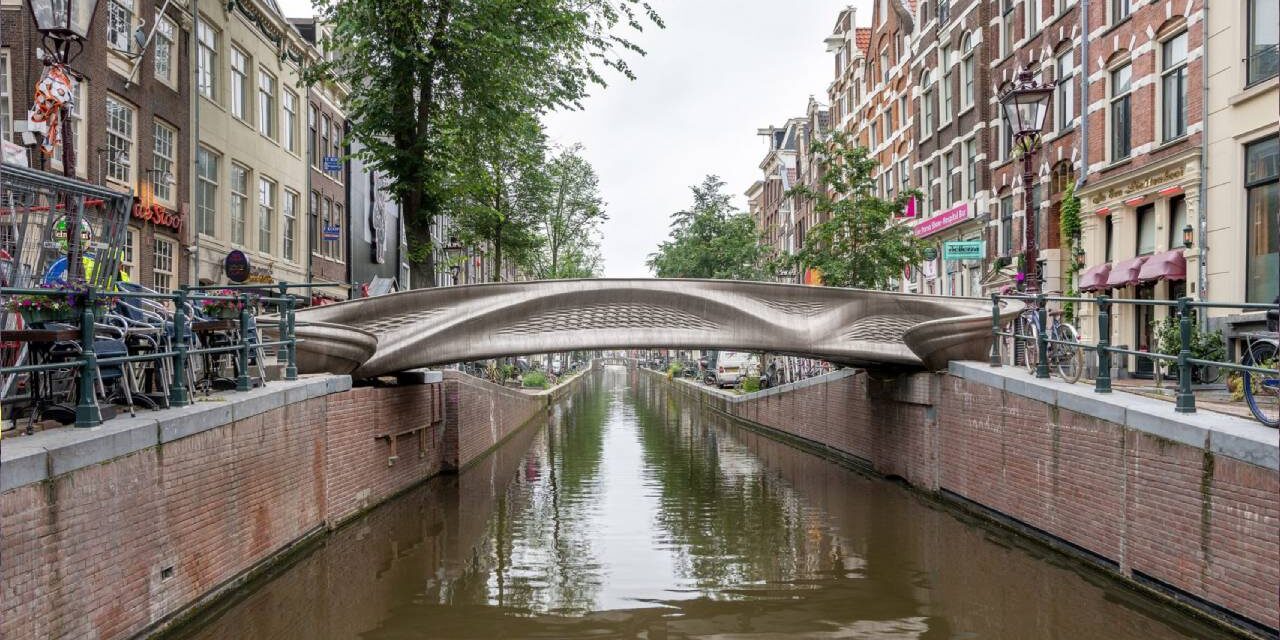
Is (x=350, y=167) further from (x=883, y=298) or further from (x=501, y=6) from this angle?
(x=883, y=298)

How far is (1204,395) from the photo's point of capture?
12062 millimetres

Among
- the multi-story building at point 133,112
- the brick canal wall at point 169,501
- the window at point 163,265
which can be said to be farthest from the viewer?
the window at point 163,265

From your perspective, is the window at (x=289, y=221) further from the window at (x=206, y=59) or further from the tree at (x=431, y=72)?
the tree at (x=431, y=72)

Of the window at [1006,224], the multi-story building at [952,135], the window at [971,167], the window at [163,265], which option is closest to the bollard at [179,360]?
the window at [163,265]

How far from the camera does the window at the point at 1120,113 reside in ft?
71.6

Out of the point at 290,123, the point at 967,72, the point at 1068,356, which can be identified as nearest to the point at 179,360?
the point at 1068,356

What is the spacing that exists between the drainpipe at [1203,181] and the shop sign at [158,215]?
18.9 metres

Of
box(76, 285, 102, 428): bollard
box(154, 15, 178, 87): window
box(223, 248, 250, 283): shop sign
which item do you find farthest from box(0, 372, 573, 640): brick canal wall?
box(154, 15, 178, 87): window

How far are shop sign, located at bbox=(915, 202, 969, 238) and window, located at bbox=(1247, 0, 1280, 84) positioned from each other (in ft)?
46.1

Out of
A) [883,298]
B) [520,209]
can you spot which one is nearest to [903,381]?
[883,298]

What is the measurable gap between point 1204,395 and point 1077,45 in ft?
47.4

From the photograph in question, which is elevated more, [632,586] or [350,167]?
[350,167]

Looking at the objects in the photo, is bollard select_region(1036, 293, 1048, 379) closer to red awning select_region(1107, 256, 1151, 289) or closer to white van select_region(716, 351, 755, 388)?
red awning select_region(1107, 256, 1151, 289)

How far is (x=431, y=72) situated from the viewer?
19.2 m
